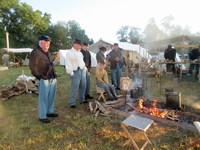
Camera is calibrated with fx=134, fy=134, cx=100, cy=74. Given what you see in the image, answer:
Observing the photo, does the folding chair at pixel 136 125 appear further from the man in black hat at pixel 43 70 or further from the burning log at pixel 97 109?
the man in black hat at pixel 43 70

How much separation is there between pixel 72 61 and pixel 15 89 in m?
3.62

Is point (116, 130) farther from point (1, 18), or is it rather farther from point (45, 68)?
point (1, 18)

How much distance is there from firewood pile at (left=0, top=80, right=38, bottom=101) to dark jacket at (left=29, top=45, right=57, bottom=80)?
3.20 metres

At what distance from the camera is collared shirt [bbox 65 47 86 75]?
387 cm

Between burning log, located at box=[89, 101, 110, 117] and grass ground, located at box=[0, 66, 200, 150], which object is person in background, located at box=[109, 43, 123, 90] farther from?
grass ground, located at box=[0, 66, 200, 150]

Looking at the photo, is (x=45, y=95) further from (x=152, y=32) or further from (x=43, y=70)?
(x=152, y=32)

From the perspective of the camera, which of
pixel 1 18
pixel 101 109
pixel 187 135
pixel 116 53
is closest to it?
pixel 187 135

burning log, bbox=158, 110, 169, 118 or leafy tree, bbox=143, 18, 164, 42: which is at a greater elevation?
leafy tree, bbox=143, 18, 164, 42

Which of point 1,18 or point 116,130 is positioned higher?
point 1,18

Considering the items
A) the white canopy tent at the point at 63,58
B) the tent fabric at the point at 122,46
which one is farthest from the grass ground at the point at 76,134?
the white canopy tent at the point at 63,58

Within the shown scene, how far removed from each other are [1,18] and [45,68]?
114 ft

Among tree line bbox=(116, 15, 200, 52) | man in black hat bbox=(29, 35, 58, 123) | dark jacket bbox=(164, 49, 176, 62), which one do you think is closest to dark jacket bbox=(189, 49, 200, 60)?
dark jacket bbox=(164, 49, 176, 62)

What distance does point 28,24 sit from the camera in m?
31.2

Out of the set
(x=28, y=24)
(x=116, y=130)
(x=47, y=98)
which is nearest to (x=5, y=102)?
(x=47, y=98)
